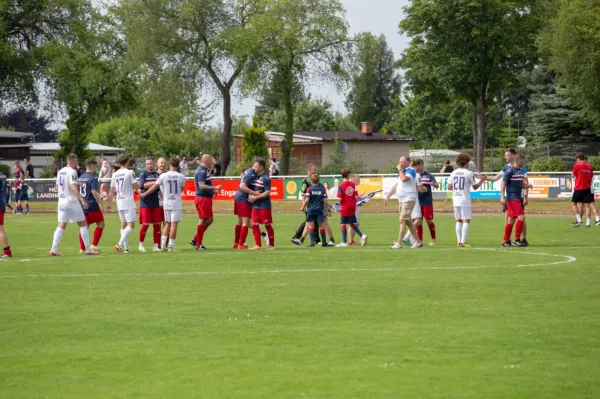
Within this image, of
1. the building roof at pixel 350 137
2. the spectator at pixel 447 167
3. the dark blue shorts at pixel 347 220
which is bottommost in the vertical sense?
the dark blue shorts at pixel 347 220

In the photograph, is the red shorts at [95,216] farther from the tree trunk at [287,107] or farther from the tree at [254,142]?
the tree at [254,142]

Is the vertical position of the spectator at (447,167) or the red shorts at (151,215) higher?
the spectator at (447,167)

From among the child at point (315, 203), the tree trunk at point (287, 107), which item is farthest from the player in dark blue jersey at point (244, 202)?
the tree trunk at point (287, 107)

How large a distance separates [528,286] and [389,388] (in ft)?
21.8

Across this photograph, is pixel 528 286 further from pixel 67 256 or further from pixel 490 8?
pixel 490 8

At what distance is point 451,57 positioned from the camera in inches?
2640

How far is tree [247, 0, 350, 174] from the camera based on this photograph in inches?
2576

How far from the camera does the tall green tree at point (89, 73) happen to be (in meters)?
63.9

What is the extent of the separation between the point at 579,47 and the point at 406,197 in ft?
129

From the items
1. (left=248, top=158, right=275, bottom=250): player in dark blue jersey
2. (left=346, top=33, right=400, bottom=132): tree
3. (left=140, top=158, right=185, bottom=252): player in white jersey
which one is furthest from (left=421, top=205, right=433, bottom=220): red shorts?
(left=346, top=33, right=400, bottom=132): tree

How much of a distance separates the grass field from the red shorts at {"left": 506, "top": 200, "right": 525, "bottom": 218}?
283cm

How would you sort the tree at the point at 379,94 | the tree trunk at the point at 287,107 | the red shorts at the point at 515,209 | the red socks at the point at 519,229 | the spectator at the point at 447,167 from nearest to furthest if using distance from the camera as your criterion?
the red shorts at the point at 515,209 → the red socks at the point at 519,229 → the spectator at the point at 447,167 → the tree trunk at the point at 287,107 → the tree at the point at 379,94

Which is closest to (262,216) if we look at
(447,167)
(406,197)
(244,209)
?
(244,209)

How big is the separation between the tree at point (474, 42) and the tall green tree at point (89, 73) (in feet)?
63.7
